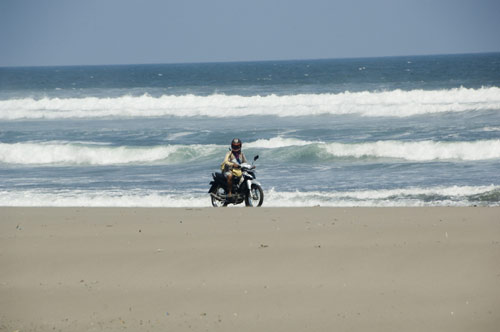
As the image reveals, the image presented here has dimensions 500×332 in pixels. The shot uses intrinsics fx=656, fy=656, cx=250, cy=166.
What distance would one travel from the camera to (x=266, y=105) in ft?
122

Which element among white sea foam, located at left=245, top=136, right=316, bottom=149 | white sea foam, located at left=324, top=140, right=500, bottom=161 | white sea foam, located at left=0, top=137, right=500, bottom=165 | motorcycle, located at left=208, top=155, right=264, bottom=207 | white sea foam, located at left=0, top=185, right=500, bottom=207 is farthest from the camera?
white sea foam, located at left=245, top=136, right=316, bottom=149

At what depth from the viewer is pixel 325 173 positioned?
15883 mm

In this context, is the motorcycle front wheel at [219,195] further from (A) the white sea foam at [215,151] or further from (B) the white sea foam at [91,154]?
(B) the white sea foam at [91,154]

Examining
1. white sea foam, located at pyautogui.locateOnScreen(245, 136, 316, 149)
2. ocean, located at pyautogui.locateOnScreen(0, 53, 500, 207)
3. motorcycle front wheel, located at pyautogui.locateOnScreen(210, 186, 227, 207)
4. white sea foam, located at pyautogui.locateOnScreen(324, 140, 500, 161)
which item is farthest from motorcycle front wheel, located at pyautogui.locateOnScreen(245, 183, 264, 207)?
white sea foam, located at pyautogui.locateOnScreen(245, 136, 316, 149)

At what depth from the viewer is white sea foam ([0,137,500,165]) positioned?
60.1 feet

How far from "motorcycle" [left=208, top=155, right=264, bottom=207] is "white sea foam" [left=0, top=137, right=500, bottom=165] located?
7.45m

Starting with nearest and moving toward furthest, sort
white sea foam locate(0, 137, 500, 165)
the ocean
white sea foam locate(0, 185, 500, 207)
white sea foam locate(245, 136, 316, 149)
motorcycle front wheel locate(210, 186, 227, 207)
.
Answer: motorcycle front wheel locate(210, 186, 227, 207) < white sea foam locate(0, 185, 500, 207) < the ocean < white sea foam locate(0, 137, 500, 165) < white sea foam locate(245, 136, 316, 149)

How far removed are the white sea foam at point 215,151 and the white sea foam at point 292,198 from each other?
5631mm
